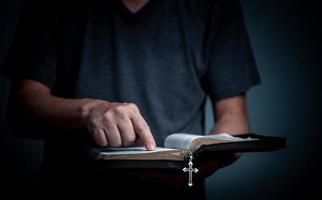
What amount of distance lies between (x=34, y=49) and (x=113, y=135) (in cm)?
44

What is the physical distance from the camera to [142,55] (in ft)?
3.21

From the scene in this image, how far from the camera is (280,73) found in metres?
1.40

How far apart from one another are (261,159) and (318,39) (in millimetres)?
475

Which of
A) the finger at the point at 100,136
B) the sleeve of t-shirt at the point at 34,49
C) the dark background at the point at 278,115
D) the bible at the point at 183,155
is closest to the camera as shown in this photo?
the bible at the point at 183,155

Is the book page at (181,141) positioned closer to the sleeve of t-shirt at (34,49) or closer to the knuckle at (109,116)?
the knuckle at (109,116)

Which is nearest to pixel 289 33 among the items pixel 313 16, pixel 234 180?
pixel 313 16

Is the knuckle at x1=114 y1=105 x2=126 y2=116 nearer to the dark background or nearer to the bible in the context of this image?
the bible

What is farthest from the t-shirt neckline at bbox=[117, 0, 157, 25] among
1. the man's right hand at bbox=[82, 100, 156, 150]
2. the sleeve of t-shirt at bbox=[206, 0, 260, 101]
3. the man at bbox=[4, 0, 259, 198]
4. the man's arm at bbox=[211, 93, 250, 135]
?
the man's right hand at bbox=[82, 100, 156, 150]

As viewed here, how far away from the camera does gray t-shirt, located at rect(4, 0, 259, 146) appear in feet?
3.11

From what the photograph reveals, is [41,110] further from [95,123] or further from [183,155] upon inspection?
[183,155]

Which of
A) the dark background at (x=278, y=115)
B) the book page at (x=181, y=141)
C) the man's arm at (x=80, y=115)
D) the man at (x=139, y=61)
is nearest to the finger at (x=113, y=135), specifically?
the man's arm at (x=80, y=115)

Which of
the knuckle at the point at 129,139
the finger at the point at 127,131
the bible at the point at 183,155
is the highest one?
the finger at the point at 127,131

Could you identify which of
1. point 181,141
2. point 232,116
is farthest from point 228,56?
point 181,141

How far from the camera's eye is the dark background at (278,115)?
135 centimetres
